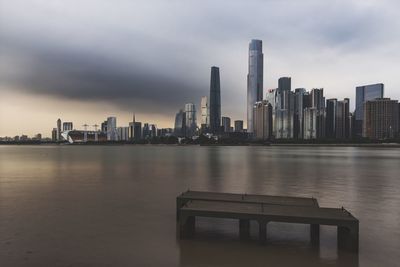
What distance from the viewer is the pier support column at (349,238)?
10.3m

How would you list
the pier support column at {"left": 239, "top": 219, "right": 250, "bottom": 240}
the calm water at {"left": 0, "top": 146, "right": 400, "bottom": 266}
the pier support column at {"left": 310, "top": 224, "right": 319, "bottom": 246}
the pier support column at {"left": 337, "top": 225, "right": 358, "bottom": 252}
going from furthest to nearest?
the pier support column at {"left": 239, "top": 219, "right": 250, "bottom": 240} → the pier support column at {"left": 310, "top": 224, "right": 319, "bottom": 246} → the pier support column at {"left": 337, "top": 225, "right": 358, "bottom": 252} → the calm water at {"left": 0, "top": 146, "right": 400, "bottom": 266}

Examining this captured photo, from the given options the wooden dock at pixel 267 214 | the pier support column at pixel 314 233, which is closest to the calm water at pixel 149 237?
the pier support column at pixel 314 233

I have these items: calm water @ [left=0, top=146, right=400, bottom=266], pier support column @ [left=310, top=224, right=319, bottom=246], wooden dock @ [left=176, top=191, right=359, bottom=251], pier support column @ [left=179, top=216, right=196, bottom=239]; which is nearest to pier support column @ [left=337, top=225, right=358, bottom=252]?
wooden dock @ [left=176, top=191, right=359, bottom=251]

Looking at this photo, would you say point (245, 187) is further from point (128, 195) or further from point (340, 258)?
point (340, 258)

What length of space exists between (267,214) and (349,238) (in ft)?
7.71

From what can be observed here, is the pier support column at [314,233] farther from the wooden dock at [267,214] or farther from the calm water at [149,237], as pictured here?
the calm water at [149,237]

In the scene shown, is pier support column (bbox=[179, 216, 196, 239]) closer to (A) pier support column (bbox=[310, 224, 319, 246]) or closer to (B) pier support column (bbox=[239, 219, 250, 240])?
(B) pier support column (bbox=[239, 219, 250, 240])

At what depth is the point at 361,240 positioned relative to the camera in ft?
38.7

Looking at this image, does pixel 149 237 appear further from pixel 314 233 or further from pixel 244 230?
pixel 314 233


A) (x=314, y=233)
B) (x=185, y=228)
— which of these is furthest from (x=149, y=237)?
(x=314, y=233)

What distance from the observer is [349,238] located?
410 inches

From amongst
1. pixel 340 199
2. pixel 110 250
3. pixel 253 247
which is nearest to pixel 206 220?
pixel 253 247

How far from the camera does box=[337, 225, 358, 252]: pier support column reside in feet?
33.9

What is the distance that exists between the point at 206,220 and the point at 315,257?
5.16 meters
